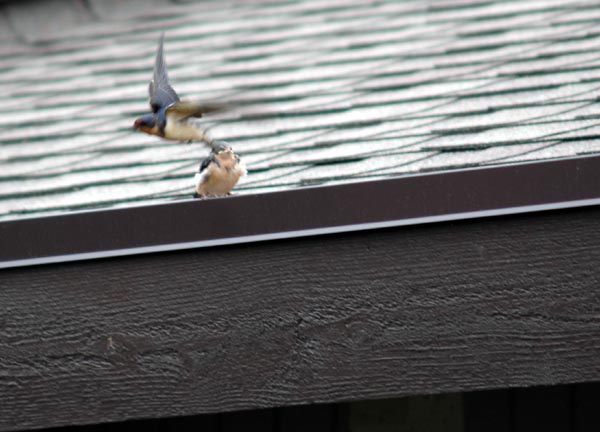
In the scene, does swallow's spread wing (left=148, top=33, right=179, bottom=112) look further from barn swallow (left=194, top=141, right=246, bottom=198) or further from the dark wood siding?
the dark wood siding

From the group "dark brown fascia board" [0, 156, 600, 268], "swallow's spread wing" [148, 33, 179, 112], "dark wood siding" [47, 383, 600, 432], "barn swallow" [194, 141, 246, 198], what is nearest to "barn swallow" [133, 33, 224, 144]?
"swallow's spread wing" [148, 33, 179, 112]

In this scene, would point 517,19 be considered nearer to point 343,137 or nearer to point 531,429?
point 343,137

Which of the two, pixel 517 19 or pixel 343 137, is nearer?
pixel 343 137

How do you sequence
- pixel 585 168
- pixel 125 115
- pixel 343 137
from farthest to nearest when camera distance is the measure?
pixel 125 115 < pixel 343 137 < pixel 585 168

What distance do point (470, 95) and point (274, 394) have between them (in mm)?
1511

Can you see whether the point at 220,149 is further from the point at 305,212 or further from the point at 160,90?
the point at 305,212

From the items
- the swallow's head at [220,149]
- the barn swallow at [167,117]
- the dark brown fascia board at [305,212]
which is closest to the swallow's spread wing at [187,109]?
the barn swallow at [167,117]

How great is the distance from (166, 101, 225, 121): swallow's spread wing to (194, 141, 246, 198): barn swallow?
0.12 meters

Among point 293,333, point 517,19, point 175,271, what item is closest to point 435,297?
point 293,333

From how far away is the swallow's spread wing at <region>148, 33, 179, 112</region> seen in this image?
291cm

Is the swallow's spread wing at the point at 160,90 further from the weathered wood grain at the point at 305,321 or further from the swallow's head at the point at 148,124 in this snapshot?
the weathered wood grain at the point at 305,321

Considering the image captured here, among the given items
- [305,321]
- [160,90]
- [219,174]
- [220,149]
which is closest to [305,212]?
[305,321]

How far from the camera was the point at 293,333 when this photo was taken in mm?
2174

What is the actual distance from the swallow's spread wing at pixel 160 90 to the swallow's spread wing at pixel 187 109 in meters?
0.03
